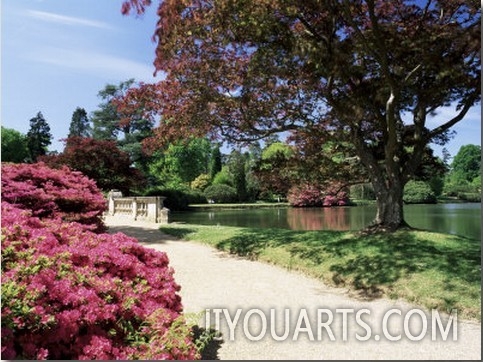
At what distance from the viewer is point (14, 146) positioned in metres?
47.3

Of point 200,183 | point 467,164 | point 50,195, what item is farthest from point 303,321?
point 467,164

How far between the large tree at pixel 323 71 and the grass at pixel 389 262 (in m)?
1.38

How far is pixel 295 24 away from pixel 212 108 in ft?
8.26

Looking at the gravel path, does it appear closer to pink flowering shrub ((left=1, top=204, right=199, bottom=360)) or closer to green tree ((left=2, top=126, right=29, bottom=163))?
pink flowering shrub ((left=1, top=204, right=199, bottom=360))

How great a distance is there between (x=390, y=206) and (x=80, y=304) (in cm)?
730

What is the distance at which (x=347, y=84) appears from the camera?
31.7 ft

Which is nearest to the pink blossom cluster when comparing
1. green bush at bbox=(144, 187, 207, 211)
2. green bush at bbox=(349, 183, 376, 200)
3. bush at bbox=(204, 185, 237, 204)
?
green bush at bbox=(144, 187, 207, 211)

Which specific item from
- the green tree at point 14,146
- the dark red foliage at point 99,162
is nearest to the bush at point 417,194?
the dark red foliage at point 99,162

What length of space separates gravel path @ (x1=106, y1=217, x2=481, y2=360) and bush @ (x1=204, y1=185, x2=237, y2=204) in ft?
120

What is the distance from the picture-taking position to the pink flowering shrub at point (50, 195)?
629cm

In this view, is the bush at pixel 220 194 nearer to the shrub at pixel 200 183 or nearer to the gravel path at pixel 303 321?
the shrub at pixel 200 183

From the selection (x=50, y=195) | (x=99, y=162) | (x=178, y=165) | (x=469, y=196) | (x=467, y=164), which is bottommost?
(x=50, y=195)

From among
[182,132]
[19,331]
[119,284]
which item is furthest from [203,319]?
[182,132]

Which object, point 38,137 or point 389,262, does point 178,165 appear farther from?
point 389,262
